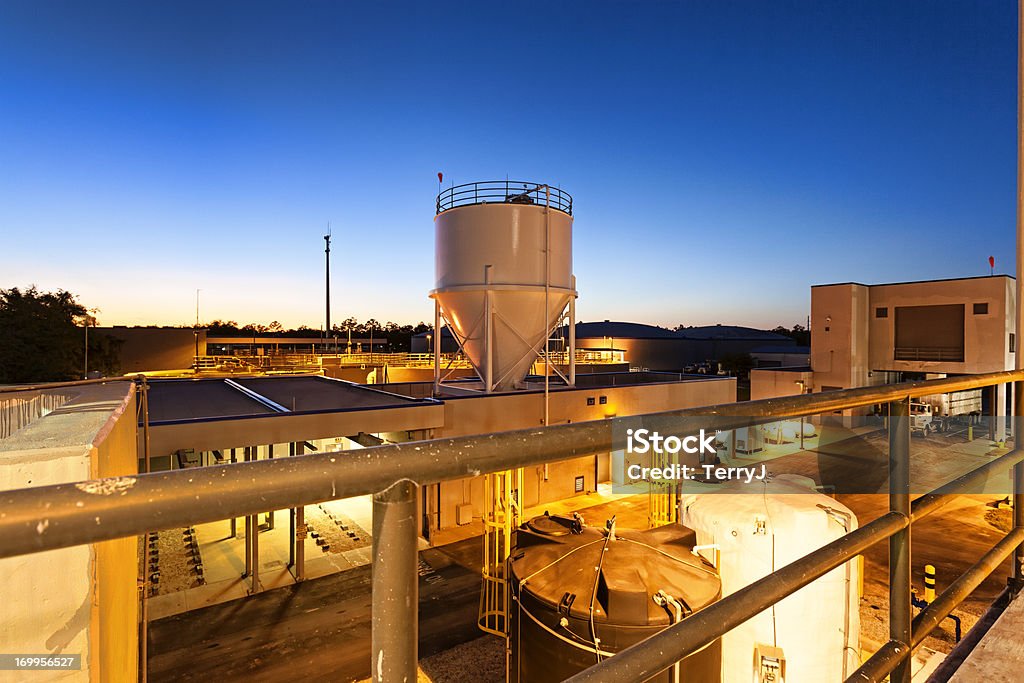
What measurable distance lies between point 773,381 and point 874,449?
5.35 m

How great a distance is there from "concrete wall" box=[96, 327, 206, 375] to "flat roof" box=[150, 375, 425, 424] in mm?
30191

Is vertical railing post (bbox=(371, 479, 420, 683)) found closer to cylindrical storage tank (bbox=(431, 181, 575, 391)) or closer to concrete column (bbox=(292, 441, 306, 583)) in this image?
concrete column (bbox=(292, 441, 306, 583))

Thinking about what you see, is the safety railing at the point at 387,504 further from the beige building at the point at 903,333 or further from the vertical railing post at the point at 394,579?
the beige building at the point at 903,333

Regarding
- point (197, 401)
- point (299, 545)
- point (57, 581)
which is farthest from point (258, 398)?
point (57, 581)

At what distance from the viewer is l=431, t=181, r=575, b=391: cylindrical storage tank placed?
695 inches

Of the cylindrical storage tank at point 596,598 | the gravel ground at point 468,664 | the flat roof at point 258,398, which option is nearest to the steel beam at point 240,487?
the cylindrical storage tank at point 596,598

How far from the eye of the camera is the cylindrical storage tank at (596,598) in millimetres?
5262

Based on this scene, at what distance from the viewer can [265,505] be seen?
669 millimetres

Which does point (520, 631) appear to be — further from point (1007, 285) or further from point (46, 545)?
point (1007, 285)

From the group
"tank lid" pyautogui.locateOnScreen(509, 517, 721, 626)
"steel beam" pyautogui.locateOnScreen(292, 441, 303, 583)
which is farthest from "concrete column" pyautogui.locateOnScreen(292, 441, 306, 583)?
"tank lid" pyautogui.locateOnScreen(509, 517, 721, 626)

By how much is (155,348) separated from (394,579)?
2044 inches

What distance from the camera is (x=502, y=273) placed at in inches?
690

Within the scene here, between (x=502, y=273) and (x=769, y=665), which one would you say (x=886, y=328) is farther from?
(x=769, y=665)

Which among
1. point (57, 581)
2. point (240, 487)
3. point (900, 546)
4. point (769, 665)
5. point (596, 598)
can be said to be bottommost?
point (769, 665)
